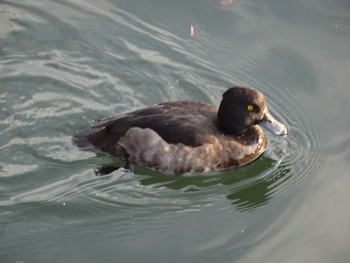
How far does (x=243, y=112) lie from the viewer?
23.2 ft

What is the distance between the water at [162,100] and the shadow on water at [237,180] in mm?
18

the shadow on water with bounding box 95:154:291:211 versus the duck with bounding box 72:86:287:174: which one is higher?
the duck with bounding box 72:86:287:174

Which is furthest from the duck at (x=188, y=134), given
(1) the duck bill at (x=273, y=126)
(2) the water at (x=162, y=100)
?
(2) the water at (x=162, y=100)

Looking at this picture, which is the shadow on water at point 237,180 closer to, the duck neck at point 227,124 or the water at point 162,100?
the water at point 162,100

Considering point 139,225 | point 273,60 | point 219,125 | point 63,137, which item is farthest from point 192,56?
point 139,225

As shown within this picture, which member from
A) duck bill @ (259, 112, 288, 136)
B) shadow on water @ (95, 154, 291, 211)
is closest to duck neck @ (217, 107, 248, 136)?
duck bill @ (259, 112, 288, 136)

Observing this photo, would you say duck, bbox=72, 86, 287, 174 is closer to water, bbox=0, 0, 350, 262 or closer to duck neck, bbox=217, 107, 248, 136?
duck neck, bbox=217, 107, 248, 136

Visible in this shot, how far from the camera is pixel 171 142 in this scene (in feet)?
22.4

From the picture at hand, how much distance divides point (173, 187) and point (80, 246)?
131 cm

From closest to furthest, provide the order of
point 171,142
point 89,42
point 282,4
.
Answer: point 171,142 → point 89,42 → point 282,4

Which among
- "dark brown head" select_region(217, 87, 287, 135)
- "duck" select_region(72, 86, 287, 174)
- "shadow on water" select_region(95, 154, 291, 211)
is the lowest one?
"shadow on water" select_region(95, 154, 291, 211)

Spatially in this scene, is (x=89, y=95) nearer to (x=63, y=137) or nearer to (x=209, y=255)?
(x=63, y=137)

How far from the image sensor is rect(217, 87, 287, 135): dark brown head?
7.01m

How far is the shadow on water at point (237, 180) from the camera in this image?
682 cm
